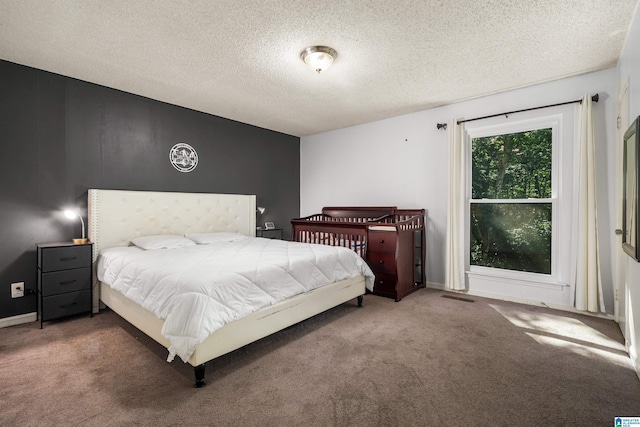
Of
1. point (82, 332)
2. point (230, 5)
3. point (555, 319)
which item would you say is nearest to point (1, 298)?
point (82, 332)

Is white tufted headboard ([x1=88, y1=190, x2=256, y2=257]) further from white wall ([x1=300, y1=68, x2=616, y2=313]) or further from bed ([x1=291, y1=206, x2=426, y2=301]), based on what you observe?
white wall ([x1=300, y1=68, x2=616, y2=313])

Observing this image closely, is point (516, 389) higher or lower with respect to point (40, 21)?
lower

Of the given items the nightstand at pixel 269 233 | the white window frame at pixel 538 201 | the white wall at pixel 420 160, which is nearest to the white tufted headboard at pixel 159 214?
the nightstand at pixel 269 233

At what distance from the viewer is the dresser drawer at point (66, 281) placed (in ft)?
8.95

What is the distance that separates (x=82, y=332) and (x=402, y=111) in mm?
4391

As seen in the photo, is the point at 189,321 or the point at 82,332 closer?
the point at 189,321

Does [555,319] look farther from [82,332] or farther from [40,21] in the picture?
[40,21]

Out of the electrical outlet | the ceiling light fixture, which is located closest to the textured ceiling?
the ceiling light fixture

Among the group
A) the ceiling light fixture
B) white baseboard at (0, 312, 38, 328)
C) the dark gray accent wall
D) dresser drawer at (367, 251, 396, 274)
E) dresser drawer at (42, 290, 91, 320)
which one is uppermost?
the ceiling light fixture

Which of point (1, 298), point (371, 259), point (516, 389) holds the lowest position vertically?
point (516, 389)

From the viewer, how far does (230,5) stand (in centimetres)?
206

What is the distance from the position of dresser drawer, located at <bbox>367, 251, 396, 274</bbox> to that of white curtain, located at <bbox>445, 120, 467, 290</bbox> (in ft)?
2.78

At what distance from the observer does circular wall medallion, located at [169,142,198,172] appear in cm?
397

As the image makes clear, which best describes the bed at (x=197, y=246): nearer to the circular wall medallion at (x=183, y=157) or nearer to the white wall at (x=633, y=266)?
the circular wall medallion at (x=183, y=157)
